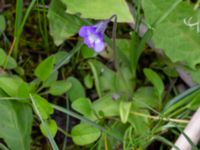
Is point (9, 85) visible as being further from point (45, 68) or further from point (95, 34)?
point (95, 34)

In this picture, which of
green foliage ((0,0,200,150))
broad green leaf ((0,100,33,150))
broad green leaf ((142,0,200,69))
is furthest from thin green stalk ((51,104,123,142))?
broad green leaf ((142,0,200,69))

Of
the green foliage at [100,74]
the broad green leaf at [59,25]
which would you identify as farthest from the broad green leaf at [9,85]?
the broad green leaf at [59,25]

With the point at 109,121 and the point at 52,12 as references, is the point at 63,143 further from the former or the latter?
the point at 52,12

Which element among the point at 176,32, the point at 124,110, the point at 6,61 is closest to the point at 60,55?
the point at 6,61

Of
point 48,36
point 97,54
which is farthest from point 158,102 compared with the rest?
point 48,36

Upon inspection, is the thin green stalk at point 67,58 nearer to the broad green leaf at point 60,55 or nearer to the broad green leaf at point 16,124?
the broad green leaf at point 60,55

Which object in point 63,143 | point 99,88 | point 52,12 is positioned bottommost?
point 63,143
